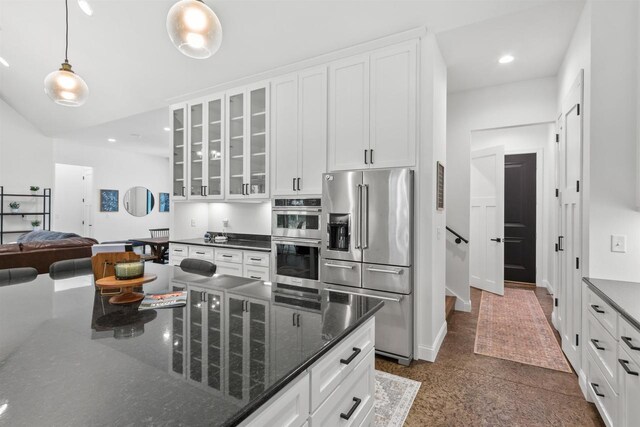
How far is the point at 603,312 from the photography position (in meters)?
1.80

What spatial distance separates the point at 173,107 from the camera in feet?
14.9

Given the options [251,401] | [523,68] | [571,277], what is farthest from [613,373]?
[523,68]

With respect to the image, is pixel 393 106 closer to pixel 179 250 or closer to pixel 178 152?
pixel 178 152

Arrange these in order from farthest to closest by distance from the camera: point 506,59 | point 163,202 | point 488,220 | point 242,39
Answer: point 163,202, point 488,220, point 242,39, point 506,59

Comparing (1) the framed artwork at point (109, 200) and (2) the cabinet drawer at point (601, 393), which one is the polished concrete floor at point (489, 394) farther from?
(1) the framed artwork at point (109, 200)

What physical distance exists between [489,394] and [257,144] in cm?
339

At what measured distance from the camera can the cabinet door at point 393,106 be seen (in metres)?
2.73

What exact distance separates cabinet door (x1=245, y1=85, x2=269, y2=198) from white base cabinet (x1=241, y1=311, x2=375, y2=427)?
2.66 m

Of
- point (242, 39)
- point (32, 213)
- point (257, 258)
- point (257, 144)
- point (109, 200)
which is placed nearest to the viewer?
point (242, 39)

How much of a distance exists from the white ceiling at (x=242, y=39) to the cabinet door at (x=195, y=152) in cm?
32

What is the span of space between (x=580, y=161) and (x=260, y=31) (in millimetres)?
3112

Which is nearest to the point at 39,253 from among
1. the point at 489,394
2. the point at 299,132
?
the point at 299,132

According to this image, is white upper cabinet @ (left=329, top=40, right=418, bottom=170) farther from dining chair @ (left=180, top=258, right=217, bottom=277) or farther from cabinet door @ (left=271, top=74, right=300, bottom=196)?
dining chair @ (left=180, top=258, right=217, bottom=277)

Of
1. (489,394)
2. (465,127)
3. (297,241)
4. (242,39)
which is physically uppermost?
(242,39)
